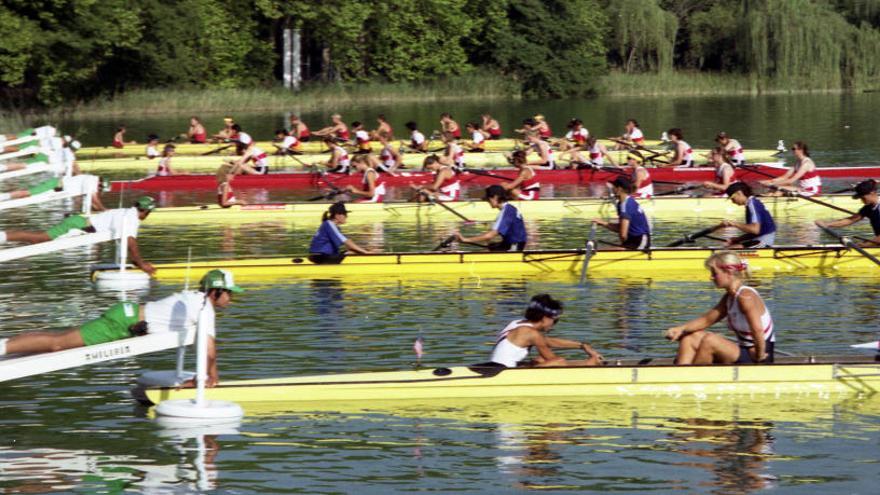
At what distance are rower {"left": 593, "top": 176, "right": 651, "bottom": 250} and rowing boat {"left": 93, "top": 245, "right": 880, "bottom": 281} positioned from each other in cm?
29

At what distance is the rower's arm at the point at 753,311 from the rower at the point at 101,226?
31.2 feet

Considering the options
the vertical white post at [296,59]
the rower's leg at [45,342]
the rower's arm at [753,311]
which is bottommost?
the rower's leg at [45,342]

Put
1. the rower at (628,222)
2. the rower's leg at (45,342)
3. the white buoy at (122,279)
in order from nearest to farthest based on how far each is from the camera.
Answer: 1. the rower's leg at (45,342)
2. the white buoy at (122,279)
3. the rower at (628,222)

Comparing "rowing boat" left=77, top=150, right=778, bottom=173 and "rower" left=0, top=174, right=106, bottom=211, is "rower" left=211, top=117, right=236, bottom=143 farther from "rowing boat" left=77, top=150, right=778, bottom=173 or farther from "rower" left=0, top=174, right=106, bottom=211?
"rower" left=0, top=174, right=106, bottom=211

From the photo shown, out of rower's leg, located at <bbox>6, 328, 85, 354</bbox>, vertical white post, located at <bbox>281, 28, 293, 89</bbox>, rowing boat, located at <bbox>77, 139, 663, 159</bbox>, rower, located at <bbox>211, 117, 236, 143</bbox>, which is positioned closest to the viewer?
rower's leg, located at <bbox>6, 328, 85, 354</bbox>

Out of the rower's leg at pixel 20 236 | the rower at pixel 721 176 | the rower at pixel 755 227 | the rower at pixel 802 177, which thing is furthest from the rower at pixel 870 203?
the rower's leg at pixel 20 236

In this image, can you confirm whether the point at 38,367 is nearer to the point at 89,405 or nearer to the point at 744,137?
the point at 89,405

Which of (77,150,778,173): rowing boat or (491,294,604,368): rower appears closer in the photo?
(491,294,604,368): rower

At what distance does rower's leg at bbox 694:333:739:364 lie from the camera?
15.3 meters

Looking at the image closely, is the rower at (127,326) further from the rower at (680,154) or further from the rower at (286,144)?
the rower at (286,144)

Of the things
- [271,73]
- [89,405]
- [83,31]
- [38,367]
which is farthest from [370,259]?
[271,73]

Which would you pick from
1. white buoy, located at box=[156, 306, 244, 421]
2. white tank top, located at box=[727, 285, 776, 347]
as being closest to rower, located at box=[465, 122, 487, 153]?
white tank top, located at box=[727, 285, 776, 347]

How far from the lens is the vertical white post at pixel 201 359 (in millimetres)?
13758

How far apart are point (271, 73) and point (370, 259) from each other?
51.9 m
